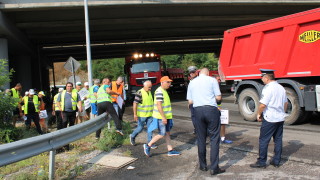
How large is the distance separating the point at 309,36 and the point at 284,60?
0.86 metres

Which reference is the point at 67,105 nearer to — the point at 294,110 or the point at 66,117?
the point at 66,117

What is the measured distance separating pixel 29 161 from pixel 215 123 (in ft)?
11.8

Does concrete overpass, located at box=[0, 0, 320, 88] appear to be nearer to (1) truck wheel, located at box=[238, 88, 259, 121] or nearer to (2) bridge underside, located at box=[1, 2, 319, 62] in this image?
(2) bridge underside, located at box=[1, 2, 319, 62]

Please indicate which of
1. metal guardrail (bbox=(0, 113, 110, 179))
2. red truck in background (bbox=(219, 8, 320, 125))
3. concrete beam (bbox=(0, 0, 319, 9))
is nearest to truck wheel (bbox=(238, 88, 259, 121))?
red truck in background (bbox=(219, 8, 320, 125))

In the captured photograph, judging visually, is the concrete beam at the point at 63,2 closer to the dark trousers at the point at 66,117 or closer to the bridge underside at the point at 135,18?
the bridge underside at the point at 135,18

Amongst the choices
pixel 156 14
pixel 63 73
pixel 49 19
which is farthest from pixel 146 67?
pixel 63 73

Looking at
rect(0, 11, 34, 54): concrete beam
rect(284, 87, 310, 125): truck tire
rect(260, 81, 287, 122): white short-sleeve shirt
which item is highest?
rect(0, 11, 34, 54): concrete beam

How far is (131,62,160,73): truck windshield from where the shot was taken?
18547 millimetres

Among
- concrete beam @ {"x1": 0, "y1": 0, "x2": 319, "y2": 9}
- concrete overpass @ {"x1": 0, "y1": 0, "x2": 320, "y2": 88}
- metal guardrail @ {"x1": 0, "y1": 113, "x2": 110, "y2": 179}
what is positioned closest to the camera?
metal guardrail @ {"x1": 0, "y1": 113, "x2": 110, "y2": 179}

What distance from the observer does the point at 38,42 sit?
2431 cm

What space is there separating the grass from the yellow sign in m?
5.21

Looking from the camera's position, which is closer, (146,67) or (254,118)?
(254,118)

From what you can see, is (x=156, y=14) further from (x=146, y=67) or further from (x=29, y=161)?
(x=29, y=161)

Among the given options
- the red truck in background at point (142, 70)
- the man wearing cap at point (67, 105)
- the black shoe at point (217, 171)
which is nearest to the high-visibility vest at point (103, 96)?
the man wearing cap at point (67, 105)
